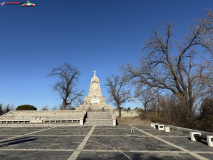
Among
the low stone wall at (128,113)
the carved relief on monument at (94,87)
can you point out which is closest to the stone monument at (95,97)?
the carved relief on monument at (94,87)

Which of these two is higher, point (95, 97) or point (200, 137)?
point (95, 97)

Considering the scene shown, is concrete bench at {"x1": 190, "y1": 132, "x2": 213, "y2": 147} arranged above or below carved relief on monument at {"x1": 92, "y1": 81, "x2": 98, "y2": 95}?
below

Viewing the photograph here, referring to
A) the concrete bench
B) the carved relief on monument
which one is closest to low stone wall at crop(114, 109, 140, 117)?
the carved relief on monument

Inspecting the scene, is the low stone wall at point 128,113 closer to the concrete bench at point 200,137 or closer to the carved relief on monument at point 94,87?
the carved relief on monument at point 94,87

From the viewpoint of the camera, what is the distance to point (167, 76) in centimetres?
1466

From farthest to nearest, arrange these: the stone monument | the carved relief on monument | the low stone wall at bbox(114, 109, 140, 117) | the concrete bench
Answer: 1. the carved relief on monument
2. the low stone wall at bbox(114, 109, 140, 117)
3. the stone monument
4. the concrete bench

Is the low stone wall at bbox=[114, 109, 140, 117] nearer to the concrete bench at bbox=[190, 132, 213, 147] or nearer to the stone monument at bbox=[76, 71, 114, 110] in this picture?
the stone monument at bbox=[76, 71, 114, 110]

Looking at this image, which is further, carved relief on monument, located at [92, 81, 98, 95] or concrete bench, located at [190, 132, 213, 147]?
carved relief on monument, located at [92, 81, 98, 95]

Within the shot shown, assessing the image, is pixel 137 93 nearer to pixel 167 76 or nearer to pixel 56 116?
pixel 167 76

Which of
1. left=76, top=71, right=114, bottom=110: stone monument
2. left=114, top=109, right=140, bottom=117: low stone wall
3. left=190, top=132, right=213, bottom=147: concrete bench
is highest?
left=76, top=71, right=114, bottom=110: stone monument

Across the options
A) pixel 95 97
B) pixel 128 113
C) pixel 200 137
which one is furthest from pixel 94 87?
pixel 200 137

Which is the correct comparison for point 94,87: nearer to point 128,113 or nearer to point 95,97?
point 95,97

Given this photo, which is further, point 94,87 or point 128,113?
point 94,87

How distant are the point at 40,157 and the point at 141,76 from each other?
12.5 meters
